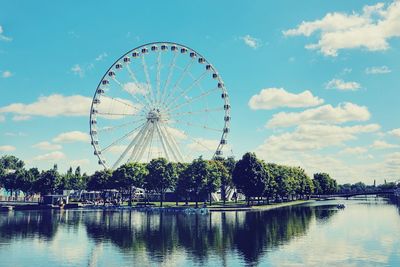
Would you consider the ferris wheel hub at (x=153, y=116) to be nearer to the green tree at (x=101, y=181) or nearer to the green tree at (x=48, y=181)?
the green tree at (x=101, y=181)

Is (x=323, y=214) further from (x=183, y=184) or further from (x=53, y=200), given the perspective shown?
(x=53, y=200)

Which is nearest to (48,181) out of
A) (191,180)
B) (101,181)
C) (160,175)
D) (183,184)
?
(101,181)

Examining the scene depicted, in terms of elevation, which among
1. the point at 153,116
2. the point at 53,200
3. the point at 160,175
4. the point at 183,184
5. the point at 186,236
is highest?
the point at 153,116

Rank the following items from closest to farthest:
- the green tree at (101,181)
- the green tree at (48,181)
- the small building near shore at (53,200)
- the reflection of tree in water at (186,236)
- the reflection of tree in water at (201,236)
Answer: the reflection of tree in water at (186,236) → the reflection of tree in water at (201,236) → the small building near shore at (53,200) → the green tree at (101,181) → the green tree at (48,181)

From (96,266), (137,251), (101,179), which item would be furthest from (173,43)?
(96,266)

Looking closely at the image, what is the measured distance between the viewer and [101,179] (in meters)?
180

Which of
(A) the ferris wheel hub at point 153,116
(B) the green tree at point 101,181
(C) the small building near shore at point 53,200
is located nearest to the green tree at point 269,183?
(A) the ferris wheel hub at point 153,116

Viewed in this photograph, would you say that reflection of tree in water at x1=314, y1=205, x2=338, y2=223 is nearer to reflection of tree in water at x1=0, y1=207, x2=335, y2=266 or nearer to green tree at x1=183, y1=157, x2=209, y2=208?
reflection of tree in water at x1=0, y1=207, x2=335, y2=266

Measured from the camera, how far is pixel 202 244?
68.6 meters

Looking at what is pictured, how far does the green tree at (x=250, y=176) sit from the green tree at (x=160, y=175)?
87.3ft

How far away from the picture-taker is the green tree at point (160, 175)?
531 ft

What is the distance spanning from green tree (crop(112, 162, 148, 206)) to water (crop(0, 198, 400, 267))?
6494cm

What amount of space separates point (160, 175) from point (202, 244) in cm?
9408

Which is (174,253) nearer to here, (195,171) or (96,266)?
(96,266)
